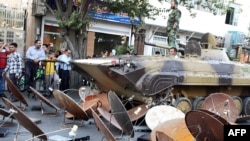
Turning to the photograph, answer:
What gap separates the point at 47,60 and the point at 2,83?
1616 millimetres

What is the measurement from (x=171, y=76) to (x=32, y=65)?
4.80 metres

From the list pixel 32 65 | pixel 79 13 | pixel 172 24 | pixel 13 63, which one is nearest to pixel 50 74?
pixel 32 65

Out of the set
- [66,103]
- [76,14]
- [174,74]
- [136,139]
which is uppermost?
[76,14]

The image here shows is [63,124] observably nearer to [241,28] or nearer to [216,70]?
[216,70]

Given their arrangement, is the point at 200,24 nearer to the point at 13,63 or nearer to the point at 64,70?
the point at 64,70

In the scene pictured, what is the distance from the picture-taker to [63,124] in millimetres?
8016

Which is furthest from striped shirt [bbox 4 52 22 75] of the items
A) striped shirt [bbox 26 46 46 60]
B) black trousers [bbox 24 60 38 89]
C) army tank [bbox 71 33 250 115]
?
army tank [bbox 71 33 250 115]

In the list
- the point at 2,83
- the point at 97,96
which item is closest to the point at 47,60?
the point at 2,83

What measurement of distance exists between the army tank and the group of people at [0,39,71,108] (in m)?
2.18

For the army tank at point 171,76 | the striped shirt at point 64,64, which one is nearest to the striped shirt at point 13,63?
the striped shirt at point 64,64

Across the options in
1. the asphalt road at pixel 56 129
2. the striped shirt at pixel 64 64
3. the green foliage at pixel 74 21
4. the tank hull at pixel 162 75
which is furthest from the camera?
the green foliage at pixel 74 21

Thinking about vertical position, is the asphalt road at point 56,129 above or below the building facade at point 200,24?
below

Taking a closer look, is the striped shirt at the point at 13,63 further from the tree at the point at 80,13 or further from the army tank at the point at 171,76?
the tree at the point at 80,13

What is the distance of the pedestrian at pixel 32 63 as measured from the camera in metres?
11.2
